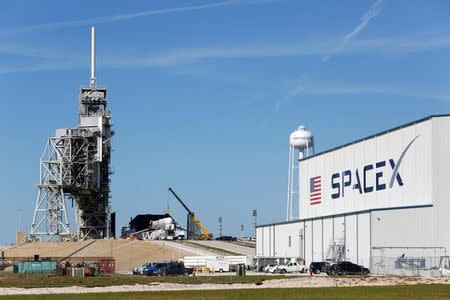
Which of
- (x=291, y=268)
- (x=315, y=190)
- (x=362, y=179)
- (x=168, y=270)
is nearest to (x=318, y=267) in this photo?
(x=291, y=268)

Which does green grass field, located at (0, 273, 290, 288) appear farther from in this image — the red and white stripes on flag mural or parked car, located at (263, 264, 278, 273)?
the red and white stripes on flag mural

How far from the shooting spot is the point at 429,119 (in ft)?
263

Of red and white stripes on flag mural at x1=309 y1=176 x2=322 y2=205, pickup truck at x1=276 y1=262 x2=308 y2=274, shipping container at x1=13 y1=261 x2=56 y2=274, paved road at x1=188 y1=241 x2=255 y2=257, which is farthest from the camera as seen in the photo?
paved road at x1=188 y1=241 x2=255 y2=257

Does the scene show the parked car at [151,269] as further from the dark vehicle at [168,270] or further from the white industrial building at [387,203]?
the white industrial building at [387,203]

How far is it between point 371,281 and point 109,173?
99922 mm

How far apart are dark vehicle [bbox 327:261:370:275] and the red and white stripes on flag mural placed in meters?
29.2

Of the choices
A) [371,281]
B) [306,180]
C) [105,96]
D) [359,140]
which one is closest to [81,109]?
[105,96]

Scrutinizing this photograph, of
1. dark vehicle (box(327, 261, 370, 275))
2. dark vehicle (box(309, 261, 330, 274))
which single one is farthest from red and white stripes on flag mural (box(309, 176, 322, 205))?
dark vehicle (box(327, 261, 370, 275))

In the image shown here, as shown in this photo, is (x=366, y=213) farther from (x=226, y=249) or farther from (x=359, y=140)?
(x=226, y=249)

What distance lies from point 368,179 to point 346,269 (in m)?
16.8

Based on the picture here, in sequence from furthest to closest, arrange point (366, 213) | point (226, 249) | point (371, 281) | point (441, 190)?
point (226, 249), point (366, 213), point (441, 190), point (371, 281)

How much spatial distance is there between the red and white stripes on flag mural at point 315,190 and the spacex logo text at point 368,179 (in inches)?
187

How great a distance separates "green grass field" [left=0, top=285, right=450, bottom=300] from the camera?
45.8 m

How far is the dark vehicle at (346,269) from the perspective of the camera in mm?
78188
